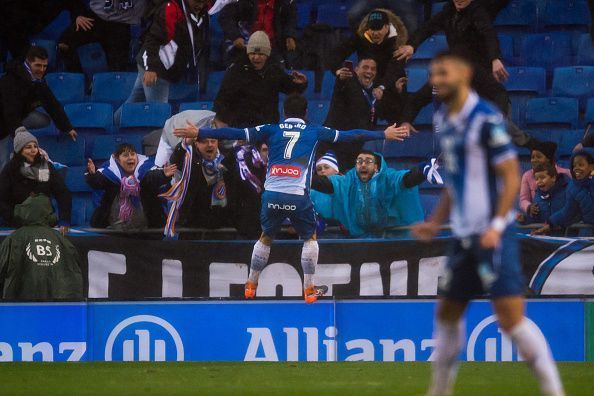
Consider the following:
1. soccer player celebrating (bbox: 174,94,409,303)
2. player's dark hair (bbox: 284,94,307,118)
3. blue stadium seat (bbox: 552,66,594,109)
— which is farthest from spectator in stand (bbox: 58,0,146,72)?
blue stadium seat (bbox: 552,66,594,109)

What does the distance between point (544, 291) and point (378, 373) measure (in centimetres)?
307

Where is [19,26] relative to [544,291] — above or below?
above

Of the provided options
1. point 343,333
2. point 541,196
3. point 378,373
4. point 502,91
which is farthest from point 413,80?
point 378,373

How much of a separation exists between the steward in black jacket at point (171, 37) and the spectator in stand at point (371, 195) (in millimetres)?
3006

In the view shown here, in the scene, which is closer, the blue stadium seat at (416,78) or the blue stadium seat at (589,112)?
the blue stadium seat at (589,112)

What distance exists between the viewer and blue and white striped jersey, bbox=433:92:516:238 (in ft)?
17.7

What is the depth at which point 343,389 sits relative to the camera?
722 cm

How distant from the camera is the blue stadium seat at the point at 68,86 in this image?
14.1 metres

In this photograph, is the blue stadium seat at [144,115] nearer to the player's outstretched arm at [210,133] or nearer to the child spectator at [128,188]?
the child spectator at [128,188]

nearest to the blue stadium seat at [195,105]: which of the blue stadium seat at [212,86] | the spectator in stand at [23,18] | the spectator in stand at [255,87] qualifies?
the blue stadium seat at [212,86]

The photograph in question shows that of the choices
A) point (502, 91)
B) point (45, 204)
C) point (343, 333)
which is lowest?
point (343, 333)

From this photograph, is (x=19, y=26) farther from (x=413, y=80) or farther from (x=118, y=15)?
(x=413, y=80)

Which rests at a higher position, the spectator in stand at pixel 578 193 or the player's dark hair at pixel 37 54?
the player's dark hair at pixel 37 54

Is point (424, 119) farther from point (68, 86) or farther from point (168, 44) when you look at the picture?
point (68, 86)
